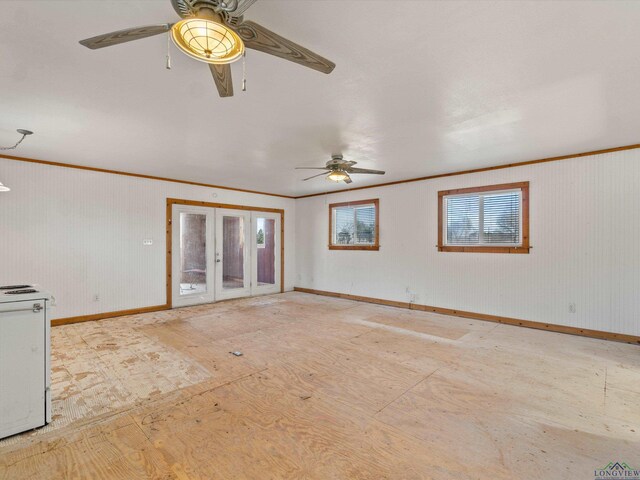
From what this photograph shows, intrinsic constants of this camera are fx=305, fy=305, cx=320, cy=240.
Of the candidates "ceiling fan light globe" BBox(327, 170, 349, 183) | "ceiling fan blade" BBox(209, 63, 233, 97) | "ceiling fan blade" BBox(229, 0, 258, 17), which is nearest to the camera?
"ceiling fan blade" BBox(229, 0, 258, 17)

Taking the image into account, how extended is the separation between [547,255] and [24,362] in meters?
6.40

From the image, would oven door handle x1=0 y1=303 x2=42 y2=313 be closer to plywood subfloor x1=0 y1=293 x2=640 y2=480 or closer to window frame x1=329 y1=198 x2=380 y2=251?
plywood subfloor x1=0 y1=293 x2=640 y2=480

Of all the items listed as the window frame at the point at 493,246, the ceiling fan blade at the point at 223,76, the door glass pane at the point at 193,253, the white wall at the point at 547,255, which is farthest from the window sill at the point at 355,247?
the ceiling fan blade at the point at 223,76

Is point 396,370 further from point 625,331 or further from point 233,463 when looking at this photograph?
point 625,331

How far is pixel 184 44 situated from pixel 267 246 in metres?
7.12

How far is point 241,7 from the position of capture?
137 cm

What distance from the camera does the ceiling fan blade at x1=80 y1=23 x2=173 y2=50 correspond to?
1502 mm

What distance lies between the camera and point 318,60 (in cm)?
173

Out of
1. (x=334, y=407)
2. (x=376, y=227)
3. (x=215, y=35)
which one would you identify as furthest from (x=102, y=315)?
(x=215, y=35)

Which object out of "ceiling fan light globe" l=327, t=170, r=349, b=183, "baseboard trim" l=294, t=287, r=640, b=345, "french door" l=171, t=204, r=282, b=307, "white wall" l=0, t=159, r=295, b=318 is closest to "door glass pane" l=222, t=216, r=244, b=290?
"french door" l=171, t=204, r=282, b=307

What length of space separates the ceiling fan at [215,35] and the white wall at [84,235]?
4.80 m

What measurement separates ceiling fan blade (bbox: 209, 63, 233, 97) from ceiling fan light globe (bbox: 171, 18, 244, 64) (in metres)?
0.12

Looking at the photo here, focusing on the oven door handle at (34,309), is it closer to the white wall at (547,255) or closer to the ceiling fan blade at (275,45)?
the ceiling fan blade at (275,45)

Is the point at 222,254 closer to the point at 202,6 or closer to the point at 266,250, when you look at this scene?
the point at 266,250
